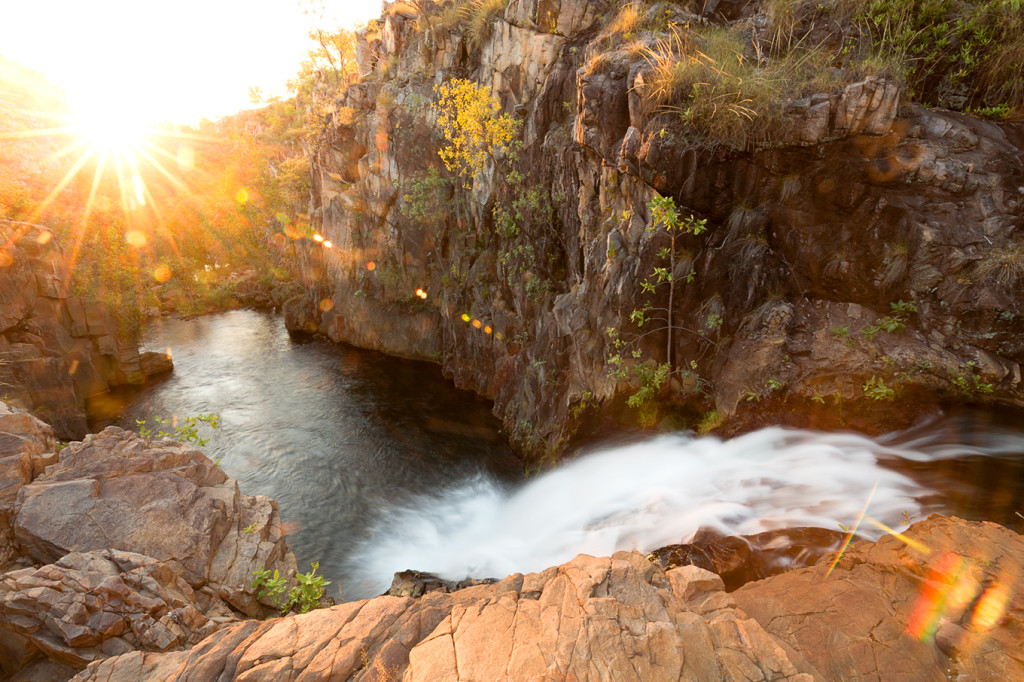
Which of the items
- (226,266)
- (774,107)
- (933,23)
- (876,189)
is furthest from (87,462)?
(226,266)

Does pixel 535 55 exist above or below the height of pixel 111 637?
above

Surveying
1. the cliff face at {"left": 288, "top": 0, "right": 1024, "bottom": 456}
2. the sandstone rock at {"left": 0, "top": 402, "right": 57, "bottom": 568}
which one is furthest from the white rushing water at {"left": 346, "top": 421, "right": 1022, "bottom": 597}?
the sandstone rock at {"left": 0, "top": 402, "right": 57, "bottom": 568}

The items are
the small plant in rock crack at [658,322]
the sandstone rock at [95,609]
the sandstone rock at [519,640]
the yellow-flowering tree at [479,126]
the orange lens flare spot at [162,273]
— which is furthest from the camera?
the orange lens flare spot at [162,273]

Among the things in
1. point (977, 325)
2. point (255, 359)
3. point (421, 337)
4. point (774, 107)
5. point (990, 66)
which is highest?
point (990, 66)

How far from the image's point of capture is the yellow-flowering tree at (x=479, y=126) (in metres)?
17.5

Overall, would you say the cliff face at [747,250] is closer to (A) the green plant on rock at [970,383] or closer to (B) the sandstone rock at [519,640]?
(A) the green plant on rock at [970,383]

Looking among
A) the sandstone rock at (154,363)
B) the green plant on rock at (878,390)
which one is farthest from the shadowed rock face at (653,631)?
the sandstone rock at (154,363)

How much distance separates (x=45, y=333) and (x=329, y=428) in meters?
13.5

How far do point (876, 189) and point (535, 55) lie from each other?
1228 cm

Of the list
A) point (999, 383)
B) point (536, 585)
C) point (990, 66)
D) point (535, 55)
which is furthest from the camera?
point (535, 55)

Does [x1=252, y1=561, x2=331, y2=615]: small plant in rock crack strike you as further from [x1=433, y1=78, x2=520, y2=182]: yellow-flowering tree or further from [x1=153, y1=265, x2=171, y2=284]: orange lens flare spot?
[x1=153, y1=265, x2=171, y2=284]: orange lens flare spot

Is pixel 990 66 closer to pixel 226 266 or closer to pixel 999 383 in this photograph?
pixel 999 383

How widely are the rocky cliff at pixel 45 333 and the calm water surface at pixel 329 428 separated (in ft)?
7.99

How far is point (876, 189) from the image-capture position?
9.19m
